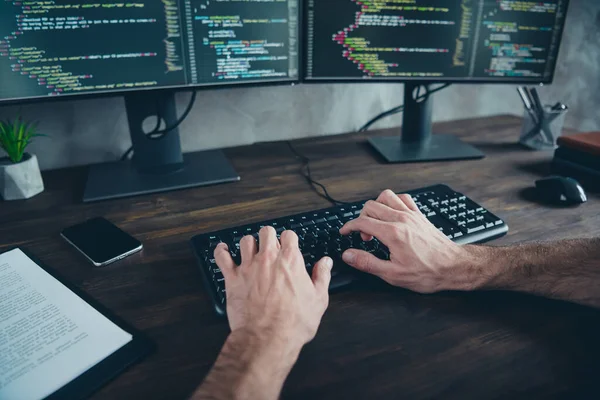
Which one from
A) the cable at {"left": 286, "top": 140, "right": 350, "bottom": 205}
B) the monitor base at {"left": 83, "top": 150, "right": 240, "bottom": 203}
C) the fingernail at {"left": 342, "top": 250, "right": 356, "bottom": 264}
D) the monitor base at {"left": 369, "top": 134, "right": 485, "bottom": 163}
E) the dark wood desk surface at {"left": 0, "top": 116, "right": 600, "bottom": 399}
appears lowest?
the dark wood desk surface at {"left": 0, "top": 116, "right": 600, "bottom": 399}

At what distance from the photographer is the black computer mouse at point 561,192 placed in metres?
0.88

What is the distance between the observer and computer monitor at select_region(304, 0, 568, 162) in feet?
3.41

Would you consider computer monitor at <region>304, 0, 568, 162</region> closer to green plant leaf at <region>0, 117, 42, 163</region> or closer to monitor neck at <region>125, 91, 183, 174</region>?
monitor neck at <region>125, 91, 183, 174</region>

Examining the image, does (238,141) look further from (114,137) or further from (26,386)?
(26,386)

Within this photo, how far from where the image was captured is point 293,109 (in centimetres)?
131

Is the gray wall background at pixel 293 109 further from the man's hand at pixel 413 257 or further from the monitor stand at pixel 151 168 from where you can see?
the man's hand at pixel 413 257

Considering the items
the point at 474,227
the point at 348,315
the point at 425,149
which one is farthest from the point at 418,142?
the point at 348,315

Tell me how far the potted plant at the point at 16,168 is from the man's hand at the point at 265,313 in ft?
1.77

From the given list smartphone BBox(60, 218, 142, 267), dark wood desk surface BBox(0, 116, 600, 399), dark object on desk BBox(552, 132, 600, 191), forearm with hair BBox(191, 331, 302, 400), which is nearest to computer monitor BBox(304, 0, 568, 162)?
dark object on desk BBox(552, 132, 600, 191)

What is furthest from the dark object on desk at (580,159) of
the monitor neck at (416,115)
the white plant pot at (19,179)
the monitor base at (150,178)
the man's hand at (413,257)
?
the white plant pot at (19,179)

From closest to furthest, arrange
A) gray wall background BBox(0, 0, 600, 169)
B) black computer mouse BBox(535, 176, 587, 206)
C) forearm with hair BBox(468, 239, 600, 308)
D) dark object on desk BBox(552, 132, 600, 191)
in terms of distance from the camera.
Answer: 1. forearm with hair BBox(468, 239, 600, 308)
2. black computer mouse BBox(535, 176, 587, 206)
3. dark object on desk BBox(552, 132, 600, 191)
4. gray wall background BBox(0, 0, 600, 169)

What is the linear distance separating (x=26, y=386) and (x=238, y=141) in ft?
2.94

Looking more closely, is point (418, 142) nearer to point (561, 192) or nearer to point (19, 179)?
point (561, 192)

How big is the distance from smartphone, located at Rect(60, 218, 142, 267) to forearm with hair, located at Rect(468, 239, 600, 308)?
54 cm
